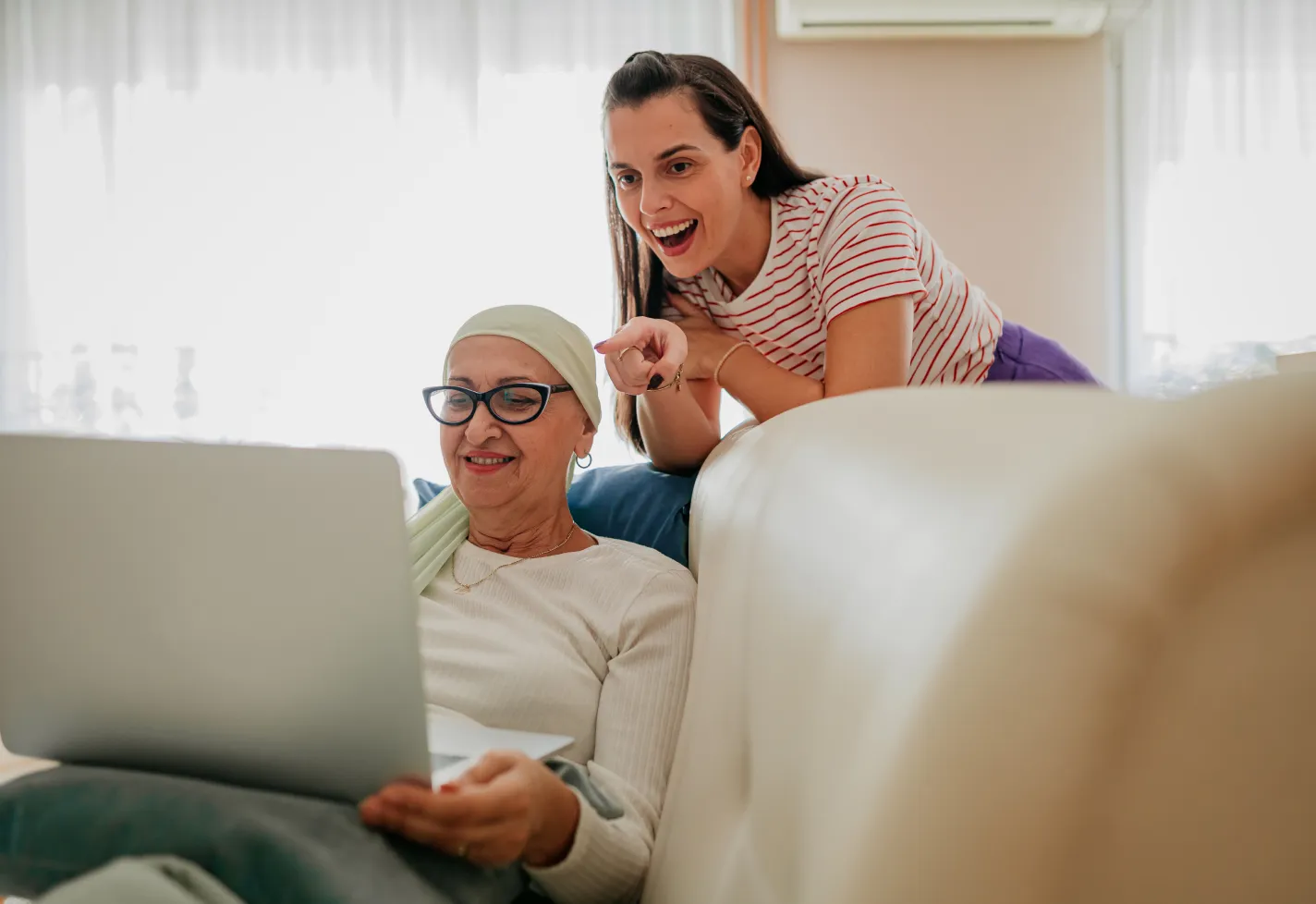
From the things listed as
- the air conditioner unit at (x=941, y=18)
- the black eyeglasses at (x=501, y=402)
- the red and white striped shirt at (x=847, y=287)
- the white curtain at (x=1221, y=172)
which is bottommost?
the black eyeglasses at (x=501, y=402)

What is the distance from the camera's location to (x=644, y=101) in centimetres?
179

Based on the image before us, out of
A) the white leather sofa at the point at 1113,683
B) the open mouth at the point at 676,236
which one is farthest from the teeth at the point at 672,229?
the white leather sofa at the point at 1113,683

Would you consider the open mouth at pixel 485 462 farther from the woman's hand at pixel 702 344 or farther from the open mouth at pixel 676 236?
the open mouth at pixel 676 236

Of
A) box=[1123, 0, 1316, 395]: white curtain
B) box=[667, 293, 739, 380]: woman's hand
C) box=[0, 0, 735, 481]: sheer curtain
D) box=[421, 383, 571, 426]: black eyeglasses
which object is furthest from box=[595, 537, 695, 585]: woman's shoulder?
box=[1123, 0, 1316, 395]: white curtain

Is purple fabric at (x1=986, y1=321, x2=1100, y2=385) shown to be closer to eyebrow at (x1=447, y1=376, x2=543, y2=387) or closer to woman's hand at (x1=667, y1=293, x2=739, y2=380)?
woman's hand at (x1=667, y1=293, x2=739, y2=380)

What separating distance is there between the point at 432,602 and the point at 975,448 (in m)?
0.99

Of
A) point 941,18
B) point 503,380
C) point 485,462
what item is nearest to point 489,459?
point 485,462

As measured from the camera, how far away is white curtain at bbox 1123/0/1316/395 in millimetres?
4590

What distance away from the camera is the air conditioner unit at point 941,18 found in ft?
13.9

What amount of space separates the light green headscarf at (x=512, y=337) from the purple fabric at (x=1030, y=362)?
82cm

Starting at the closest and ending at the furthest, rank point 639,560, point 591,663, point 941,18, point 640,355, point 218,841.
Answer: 1. point 218,841
2. point 591,663
3. point 639,560
4. point 640,355
5. point 941,18

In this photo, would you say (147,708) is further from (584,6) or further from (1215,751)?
(584,6)

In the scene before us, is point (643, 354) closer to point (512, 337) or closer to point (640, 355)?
point (640, 355)

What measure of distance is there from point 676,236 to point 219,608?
125cm
